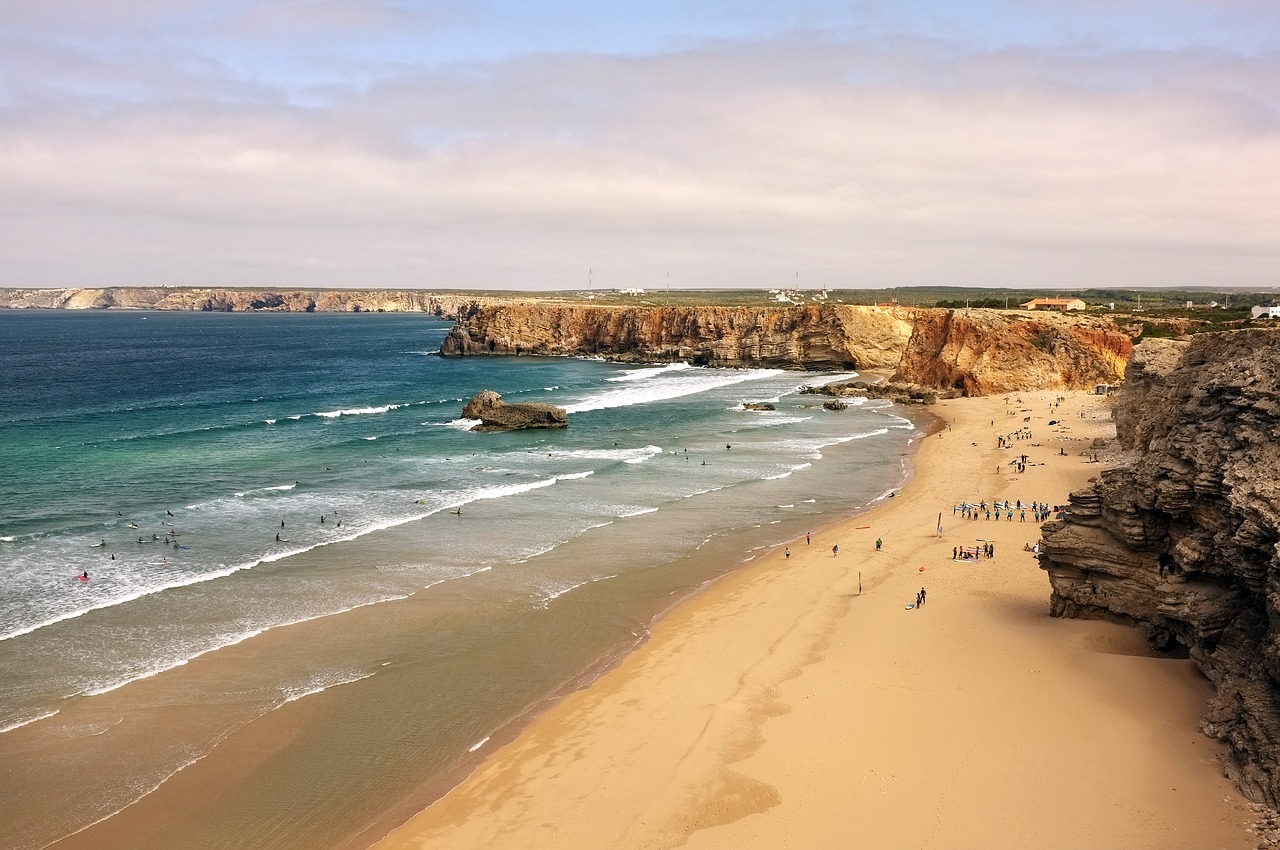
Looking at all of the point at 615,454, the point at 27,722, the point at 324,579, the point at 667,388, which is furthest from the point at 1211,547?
the point at 667,388

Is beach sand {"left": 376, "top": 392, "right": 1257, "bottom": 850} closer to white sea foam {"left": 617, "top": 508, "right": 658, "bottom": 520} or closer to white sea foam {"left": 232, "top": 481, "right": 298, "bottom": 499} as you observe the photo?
white sea foam {"left": 617, "top": 508, "right": 658, "bottom": 520}

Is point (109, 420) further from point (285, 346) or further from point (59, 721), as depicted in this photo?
point (285, 346)

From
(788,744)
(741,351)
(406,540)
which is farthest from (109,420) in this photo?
(741,351)

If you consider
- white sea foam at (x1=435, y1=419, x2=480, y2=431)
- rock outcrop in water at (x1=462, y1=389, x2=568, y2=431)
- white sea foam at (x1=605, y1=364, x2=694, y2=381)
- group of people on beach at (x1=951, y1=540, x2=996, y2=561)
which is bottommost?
group of people on beach at (x1=951, y1=540, x2=996, y2=561)

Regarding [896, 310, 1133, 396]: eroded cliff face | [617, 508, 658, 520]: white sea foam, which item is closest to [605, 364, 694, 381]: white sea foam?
[896, 310, 1133, 396]: eroded cliff face

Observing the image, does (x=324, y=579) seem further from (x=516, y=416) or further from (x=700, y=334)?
(x=700, y=334)

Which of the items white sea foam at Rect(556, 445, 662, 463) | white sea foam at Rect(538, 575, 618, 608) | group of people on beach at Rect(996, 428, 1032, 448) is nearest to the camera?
white sea foam at Rect(538, 575, 618, 608)

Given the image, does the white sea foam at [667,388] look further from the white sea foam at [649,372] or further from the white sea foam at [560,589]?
the white sea foam at [560,589]

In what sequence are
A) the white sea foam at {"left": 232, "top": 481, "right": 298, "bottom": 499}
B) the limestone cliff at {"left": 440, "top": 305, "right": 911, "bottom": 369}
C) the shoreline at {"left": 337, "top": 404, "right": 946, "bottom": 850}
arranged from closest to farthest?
the shoreline at {"left": 337, "top": 404, "right": 946, "bottom": 850}
the white sea foam at {"left": 232, "top": 481, "right": 298, "bottom": 499}
the limestone cliff at {"left": 440, "top": 305, "right": 911, "bottom": 369}
